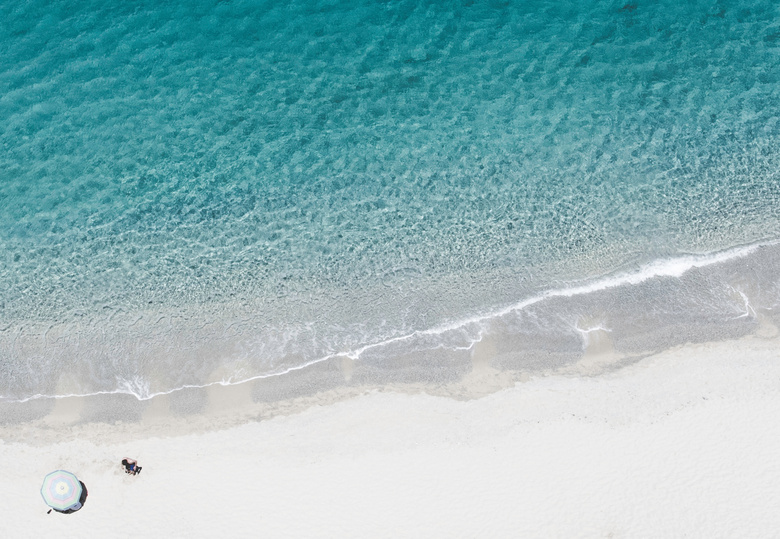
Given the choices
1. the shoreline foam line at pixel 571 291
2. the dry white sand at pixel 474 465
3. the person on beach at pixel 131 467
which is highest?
the shoreline foam line at pixel 571 291

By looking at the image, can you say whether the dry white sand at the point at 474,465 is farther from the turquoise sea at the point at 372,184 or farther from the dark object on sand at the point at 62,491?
the turquoise sea at the point at 372,184

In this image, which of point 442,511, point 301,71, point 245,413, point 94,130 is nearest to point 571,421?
point 442,511

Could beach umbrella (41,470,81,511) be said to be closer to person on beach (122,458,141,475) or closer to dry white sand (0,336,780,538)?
dry white sand (0,336,780,538)

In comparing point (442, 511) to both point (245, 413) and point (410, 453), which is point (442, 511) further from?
point (245, 413)

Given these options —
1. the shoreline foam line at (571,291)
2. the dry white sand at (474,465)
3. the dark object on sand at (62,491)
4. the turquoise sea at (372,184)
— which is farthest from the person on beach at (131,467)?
the turquoise sea at (372,184)

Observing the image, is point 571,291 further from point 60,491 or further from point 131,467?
point 60,491

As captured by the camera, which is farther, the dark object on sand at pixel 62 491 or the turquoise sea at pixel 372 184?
the turquoise sea at pixel 372 184
